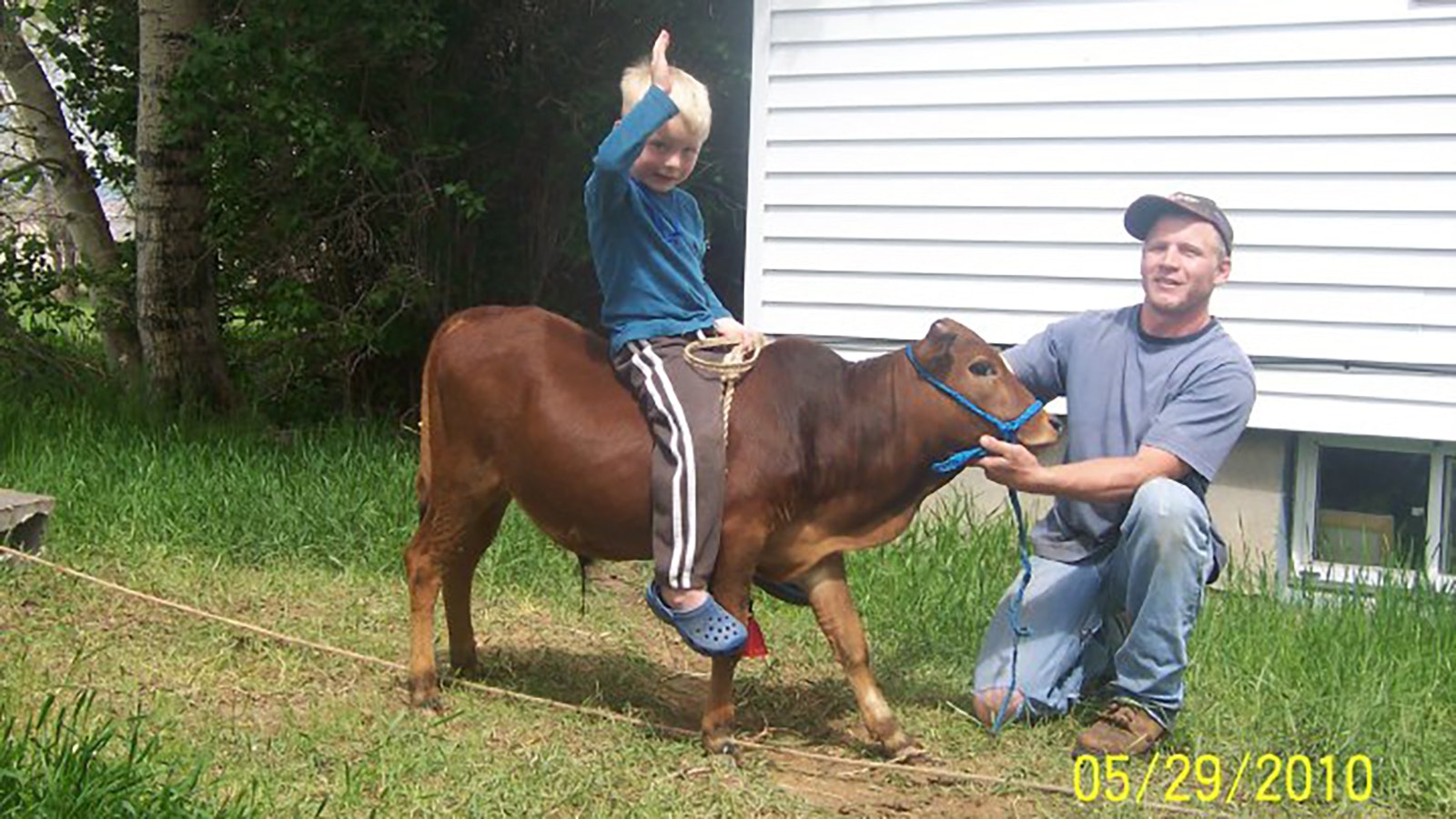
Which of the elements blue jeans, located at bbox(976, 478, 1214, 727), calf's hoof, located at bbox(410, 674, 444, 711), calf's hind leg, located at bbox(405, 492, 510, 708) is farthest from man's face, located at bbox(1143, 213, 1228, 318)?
calf's hoof, located at bbox(410, 674, 444, 711)

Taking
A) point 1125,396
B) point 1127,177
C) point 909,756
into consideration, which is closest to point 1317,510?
point 1127,177

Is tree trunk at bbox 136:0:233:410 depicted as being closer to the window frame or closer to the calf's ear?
the calf's ear

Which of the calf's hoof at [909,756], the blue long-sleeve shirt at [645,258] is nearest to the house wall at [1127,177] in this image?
the calf's hoof at [909,756]

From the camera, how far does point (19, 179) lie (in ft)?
31.6

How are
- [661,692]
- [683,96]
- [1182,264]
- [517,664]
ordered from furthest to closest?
[517,664] → [661,692] → [1182,264] → [683,96]

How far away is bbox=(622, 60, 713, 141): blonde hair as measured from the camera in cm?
389

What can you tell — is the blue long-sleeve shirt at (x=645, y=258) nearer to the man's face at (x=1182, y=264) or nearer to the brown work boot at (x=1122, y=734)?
the man's face at (x=1182, y=264)

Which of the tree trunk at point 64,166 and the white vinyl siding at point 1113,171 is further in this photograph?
the tree trunk at point 64,166

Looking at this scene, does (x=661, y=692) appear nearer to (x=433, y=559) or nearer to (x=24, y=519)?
(x=433, y=559)

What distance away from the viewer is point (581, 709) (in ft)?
14.4

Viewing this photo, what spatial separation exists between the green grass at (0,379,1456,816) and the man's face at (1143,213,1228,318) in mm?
1231

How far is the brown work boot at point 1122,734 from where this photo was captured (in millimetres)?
4098

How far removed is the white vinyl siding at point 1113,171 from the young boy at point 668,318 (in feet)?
9.63
